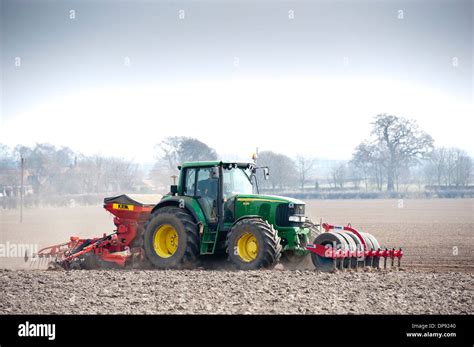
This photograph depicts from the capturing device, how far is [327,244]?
13.4 meters

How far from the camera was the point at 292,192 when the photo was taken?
195 feet

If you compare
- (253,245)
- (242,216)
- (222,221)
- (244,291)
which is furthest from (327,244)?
(244,291)

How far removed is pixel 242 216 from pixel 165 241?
2064mm

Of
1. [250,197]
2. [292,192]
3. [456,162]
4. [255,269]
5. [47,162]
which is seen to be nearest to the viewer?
[255,269]

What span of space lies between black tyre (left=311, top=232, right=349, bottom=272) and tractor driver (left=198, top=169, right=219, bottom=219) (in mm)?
2329

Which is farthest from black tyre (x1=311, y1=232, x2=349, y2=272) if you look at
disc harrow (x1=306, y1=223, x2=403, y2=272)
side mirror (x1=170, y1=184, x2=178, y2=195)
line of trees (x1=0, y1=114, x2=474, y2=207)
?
line of trees (x1=0, y1=114, x2=474, y2=207)

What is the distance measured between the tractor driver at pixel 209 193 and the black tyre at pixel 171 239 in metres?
0.44

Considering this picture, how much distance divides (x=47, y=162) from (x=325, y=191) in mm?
26551

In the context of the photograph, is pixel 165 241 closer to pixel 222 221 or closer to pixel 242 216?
pixel 222 221

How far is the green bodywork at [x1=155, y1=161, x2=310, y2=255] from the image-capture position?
13.6 m
